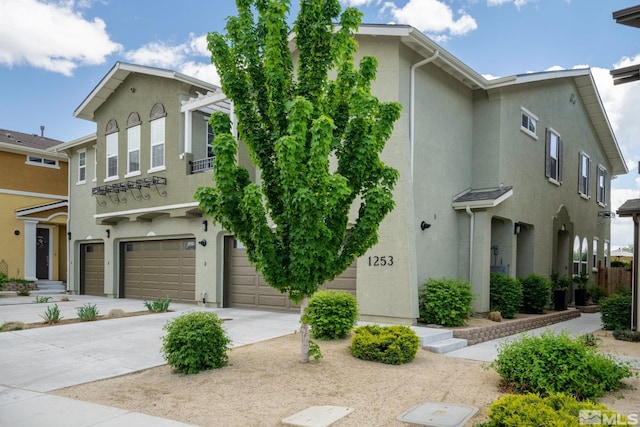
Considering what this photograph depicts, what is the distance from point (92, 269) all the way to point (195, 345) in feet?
51.2

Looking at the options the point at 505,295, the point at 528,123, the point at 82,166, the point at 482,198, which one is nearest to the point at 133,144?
the point at 82,166

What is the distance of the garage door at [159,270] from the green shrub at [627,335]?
38.6ft

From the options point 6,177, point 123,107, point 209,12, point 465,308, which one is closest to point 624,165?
point 465,308

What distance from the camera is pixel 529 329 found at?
40.2 feet

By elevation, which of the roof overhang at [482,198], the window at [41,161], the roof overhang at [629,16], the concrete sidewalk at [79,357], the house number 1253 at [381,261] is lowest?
the concrete sidewalk at [79,357]

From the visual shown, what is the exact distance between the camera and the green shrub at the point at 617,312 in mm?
10898

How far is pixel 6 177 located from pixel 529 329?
75.3 ft

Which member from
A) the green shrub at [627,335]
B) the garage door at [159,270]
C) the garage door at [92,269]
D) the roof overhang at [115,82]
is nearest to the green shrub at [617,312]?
the green shrub at [627,335]

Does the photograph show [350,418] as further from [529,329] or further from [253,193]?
[529,329]

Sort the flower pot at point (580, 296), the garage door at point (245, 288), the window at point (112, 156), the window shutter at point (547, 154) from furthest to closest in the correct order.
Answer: the window at point (112, 156)
the flower pot at point (580, 296)
the window shutter at point (547, 154)
the garage door at point (245, 288)

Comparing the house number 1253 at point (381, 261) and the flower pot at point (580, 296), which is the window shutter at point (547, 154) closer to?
the flower pot at point (580, 296)

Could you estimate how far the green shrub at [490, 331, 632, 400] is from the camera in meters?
5.77

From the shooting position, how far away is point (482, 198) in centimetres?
1262

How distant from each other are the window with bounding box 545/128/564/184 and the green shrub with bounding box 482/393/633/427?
43.1 feet
